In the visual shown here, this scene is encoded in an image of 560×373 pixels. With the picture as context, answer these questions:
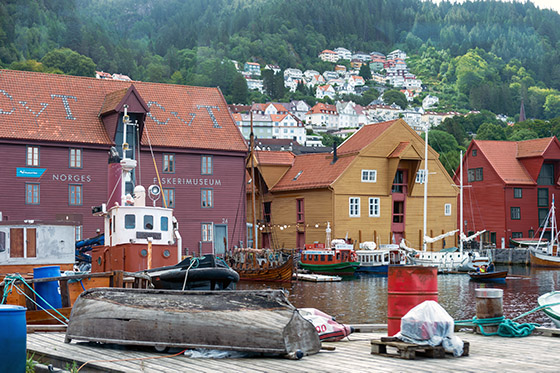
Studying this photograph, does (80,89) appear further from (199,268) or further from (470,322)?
(470,322)

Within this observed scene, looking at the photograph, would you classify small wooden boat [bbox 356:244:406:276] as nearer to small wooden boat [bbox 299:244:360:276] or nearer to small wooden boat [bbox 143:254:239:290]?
small wooden boat [bbox 299:244:360:276]

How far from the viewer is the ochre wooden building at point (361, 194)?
63438 millimetres

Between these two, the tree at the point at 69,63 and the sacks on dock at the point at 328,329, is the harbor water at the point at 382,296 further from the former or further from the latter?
the tree at the point at 69,63

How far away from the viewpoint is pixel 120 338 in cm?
1204

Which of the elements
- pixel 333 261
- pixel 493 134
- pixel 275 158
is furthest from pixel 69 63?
pixel 333 261

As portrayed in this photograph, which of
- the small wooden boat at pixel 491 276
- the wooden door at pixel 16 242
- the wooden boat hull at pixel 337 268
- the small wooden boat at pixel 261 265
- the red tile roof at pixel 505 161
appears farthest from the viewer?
the red tile roof at pixel 505 161

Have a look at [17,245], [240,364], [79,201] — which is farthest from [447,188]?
[240,364]

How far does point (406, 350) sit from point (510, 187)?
226 feet

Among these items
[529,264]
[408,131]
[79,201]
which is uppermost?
[408,131]

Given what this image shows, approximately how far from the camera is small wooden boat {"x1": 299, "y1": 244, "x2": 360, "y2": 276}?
184ft

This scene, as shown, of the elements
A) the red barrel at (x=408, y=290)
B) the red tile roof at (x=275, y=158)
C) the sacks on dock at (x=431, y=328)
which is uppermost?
the red tile roof at (x=275, y=158)

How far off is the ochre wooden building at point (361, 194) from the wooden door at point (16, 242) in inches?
1507

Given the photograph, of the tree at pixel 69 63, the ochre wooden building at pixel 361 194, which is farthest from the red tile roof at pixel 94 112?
the tree at pixel 69 63

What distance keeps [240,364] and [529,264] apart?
65261 millimetres
